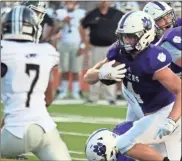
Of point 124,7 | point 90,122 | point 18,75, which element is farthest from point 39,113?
point 124,7

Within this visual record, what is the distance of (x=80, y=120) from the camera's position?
34.0ft

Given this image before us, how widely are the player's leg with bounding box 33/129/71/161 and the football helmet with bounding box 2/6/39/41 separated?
69cm

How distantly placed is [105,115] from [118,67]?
510 centimetres

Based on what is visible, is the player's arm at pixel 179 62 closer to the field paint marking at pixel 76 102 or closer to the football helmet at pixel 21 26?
the football helmet at pixel 21 26

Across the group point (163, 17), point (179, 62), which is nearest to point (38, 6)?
point (163, 17)

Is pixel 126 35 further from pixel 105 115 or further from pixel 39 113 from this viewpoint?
pixel 105 115

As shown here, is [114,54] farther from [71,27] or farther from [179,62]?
[71,27]

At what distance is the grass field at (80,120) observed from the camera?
8.58m

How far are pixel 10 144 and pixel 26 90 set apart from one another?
0.38 meters

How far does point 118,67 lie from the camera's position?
575 cm

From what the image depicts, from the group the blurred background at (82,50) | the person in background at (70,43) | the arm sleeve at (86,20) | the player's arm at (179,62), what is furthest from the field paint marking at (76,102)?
the player's arm at (179,62)

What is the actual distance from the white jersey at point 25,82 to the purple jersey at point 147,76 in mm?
623

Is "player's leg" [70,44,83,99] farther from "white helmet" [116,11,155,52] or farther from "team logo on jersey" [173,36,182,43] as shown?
"white helmet" [116,11,155,52]

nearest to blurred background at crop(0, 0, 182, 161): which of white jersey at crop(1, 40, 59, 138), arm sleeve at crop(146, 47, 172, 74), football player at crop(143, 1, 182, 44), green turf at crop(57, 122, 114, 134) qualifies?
green turf at crop(57, 122, 114, 134)
